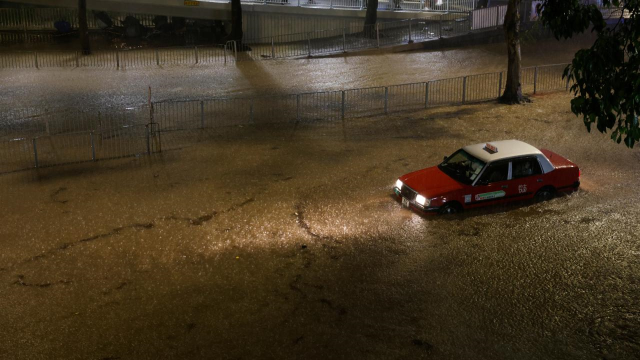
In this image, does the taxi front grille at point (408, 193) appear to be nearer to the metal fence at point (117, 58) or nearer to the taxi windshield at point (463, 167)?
the taxi windshield at point (463, 167)

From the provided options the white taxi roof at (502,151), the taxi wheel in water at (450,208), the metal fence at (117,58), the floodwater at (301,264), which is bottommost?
the floodwater at (301,264)

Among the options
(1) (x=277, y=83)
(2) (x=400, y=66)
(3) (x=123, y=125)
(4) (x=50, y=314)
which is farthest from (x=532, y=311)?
(2) (x=400, y=66)

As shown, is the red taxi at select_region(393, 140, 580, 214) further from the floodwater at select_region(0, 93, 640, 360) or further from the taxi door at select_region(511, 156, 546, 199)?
the floodwater at select_region(0, 93, 640, 360)

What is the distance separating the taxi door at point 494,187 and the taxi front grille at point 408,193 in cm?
107

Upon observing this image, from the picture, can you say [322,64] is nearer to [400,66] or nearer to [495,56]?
[400,66]

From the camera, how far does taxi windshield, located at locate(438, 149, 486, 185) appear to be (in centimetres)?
1337

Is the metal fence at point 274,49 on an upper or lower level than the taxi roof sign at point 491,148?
upper

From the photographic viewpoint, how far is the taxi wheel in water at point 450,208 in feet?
42.9

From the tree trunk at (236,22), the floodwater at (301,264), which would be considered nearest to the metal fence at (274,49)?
the tree trunk at (236,22)

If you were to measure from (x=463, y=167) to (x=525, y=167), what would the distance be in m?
1.29

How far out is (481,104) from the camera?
2247cm

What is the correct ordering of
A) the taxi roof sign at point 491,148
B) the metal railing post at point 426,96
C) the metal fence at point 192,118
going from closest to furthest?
the taxi roof sign at point 491,148 → the metal fence at point 192,118 → the metal railing post at point 426,96

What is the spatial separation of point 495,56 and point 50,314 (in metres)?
24.4

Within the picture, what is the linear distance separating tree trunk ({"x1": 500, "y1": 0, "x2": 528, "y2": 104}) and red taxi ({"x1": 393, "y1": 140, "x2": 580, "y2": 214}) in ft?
28.0
